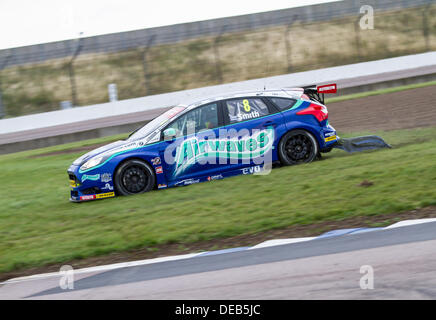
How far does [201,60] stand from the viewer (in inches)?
1275

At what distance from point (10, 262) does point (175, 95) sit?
2185cm

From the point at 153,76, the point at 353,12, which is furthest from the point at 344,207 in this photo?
the point at 353,12

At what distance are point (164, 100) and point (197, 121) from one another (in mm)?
18825

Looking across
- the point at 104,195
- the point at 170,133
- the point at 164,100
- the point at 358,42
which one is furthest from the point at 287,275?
the point at 358,42

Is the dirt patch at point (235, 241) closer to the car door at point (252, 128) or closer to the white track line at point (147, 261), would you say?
the white track line at point (147, 261)

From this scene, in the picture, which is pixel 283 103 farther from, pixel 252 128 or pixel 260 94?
pixel 252 128

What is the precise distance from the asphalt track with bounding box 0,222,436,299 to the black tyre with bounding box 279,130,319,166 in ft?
13.0

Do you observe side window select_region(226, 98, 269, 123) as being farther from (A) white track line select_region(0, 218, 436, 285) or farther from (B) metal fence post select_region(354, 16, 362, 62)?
(B) metal fence post select_region(354, 16, 362, 62)

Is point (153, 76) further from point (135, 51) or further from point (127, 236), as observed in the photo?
point (127, 236)

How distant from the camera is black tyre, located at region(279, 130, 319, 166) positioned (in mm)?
10000

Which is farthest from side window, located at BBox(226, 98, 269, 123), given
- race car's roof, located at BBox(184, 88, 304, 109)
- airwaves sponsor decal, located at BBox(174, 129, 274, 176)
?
airwaves sponsor decal, located at BBox(174, 129, 274, 176)

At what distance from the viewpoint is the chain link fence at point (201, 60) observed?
31078 mm

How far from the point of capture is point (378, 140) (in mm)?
10797
